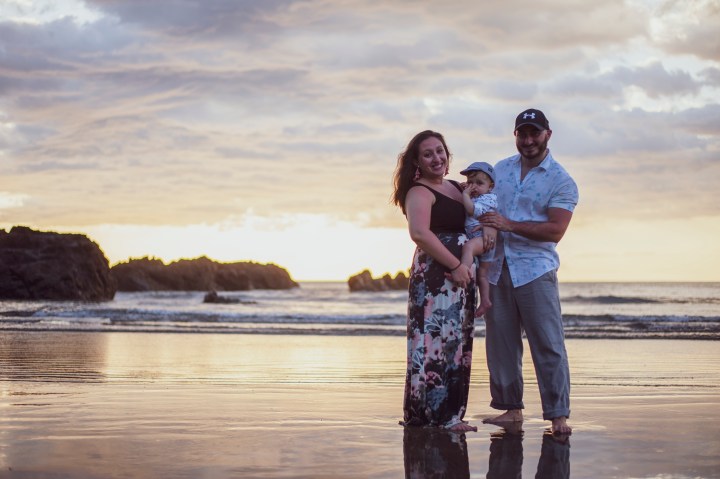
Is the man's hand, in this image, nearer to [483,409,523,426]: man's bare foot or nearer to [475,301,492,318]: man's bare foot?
[475,301,492,318]: man's bare foot

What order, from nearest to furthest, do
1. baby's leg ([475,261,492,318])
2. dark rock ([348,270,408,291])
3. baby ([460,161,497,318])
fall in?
1. baby ([460,161,497,318])
2. baby's leg ([475,261,492,318])
3. dark rock ([348,270,408,291])

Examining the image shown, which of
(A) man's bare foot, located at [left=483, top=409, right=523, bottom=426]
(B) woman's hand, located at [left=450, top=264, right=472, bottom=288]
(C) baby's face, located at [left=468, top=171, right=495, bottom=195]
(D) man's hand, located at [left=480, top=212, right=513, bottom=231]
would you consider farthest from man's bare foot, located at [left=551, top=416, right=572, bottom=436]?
(C) baby's face, located at [left=468, top=171, right=495, bottom=195]

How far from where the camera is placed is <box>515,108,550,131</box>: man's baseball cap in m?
5.02

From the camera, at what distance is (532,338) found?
518 cm

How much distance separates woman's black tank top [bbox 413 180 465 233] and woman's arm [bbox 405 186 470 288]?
0.18 feet

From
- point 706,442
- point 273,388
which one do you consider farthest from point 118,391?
point 706,442

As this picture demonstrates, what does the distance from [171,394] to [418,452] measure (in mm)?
3018

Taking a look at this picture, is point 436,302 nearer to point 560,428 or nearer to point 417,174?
point 417,174

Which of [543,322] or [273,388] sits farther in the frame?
[273,388]

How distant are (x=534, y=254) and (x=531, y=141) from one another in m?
0.71

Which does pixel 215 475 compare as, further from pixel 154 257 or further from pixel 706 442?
pixel 154 257

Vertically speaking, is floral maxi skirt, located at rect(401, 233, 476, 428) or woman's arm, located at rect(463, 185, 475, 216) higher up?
woman's arm, located at rect(463, 185, 475, 216)

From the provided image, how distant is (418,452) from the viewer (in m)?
4.46

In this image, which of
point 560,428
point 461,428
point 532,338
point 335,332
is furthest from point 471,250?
point 335,332
